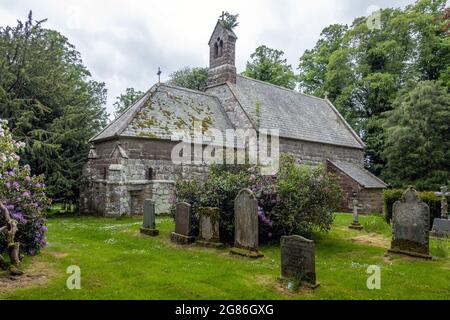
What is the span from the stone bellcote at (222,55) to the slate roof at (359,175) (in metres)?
9.46

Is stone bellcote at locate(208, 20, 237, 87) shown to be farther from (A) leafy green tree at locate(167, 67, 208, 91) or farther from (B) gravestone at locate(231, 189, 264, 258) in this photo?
(B) gravestone at locate(231, 189, 264, 258)

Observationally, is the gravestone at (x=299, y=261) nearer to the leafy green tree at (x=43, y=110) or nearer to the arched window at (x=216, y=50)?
the leafy green tree at (x=43, y=110)

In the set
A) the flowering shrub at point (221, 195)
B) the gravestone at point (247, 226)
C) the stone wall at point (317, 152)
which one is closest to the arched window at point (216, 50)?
the stone wall at point (317, 152)

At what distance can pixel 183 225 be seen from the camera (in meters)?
10.1

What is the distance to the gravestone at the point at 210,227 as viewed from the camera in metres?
9.48

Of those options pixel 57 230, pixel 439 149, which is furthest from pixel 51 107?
pixel 439 149

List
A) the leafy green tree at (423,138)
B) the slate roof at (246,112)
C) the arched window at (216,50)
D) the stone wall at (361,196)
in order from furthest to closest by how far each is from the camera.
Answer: the arched window at (216,50) → the leafy green tree at (423,138) → the stone wall at (361,196) → the slate roof at (246,112)

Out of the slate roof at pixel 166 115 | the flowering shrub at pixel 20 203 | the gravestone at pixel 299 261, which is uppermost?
the slate roof at pixel 166 115

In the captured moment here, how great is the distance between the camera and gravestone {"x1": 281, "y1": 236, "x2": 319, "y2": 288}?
6.07 metres

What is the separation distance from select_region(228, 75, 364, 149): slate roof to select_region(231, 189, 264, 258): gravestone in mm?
11150

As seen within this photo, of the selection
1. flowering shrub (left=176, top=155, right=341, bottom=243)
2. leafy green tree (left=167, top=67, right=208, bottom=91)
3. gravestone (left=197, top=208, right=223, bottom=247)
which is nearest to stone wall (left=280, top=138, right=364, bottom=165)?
flowering shrub (left=176, top=155, right=341, bottom=243)

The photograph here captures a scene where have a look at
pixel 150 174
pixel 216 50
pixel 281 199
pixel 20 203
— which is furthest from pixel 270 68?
pixel 20 203
